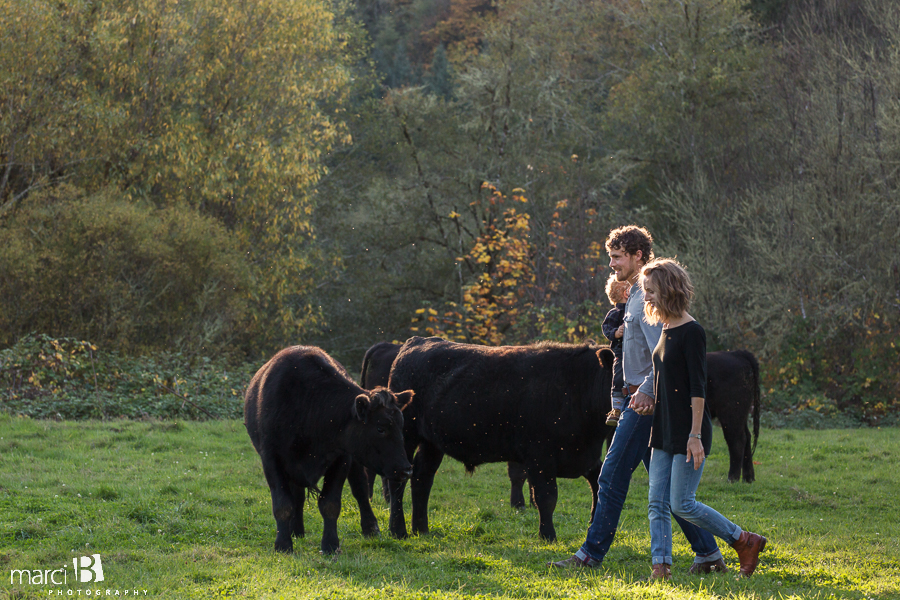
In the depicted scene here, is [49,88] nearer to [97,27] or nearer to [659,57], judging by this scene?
[97,27]

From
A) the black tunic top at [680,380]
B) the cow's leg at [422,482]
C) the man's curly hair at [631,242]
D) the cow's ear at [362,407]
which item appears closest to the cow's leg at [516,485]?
the cow's leg at [422,482]

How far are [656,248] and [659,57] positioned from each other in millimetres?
7835

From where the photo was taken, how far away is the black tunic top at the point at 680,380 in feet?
17.4

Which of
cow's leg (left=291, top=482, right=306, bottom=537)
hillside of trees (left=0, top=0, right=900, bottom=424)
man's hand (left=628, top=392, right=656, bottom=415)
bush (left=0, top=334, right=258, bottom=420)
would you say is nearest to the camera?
man's hand (left=628, top=392, right=656, bottom=415)

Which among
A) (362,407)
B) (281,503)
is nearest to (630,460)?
(362,407)

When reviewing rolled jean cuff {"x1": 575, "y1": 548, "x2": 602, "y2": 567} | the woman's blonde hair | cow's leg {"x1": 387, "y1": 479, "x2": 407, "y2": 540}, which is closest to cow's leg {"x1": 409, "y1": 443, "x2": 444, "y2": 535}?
cow's leg {"x1": 387, "y1": 479, "x2": 407, "y2": 540}

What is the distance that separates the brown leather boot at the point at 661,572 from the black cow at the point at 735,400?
516 cm

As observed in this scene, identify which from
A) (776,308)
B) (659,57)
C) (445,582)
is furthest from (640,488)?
(659,57)

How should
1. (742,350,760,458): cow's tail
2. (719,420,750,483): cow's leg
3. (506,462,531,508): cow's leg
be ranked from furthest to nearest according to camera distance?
(742,350,760,458): cow's tail, (719,420,750,483): cow's leg, (506,462,531,508): cow's leg
